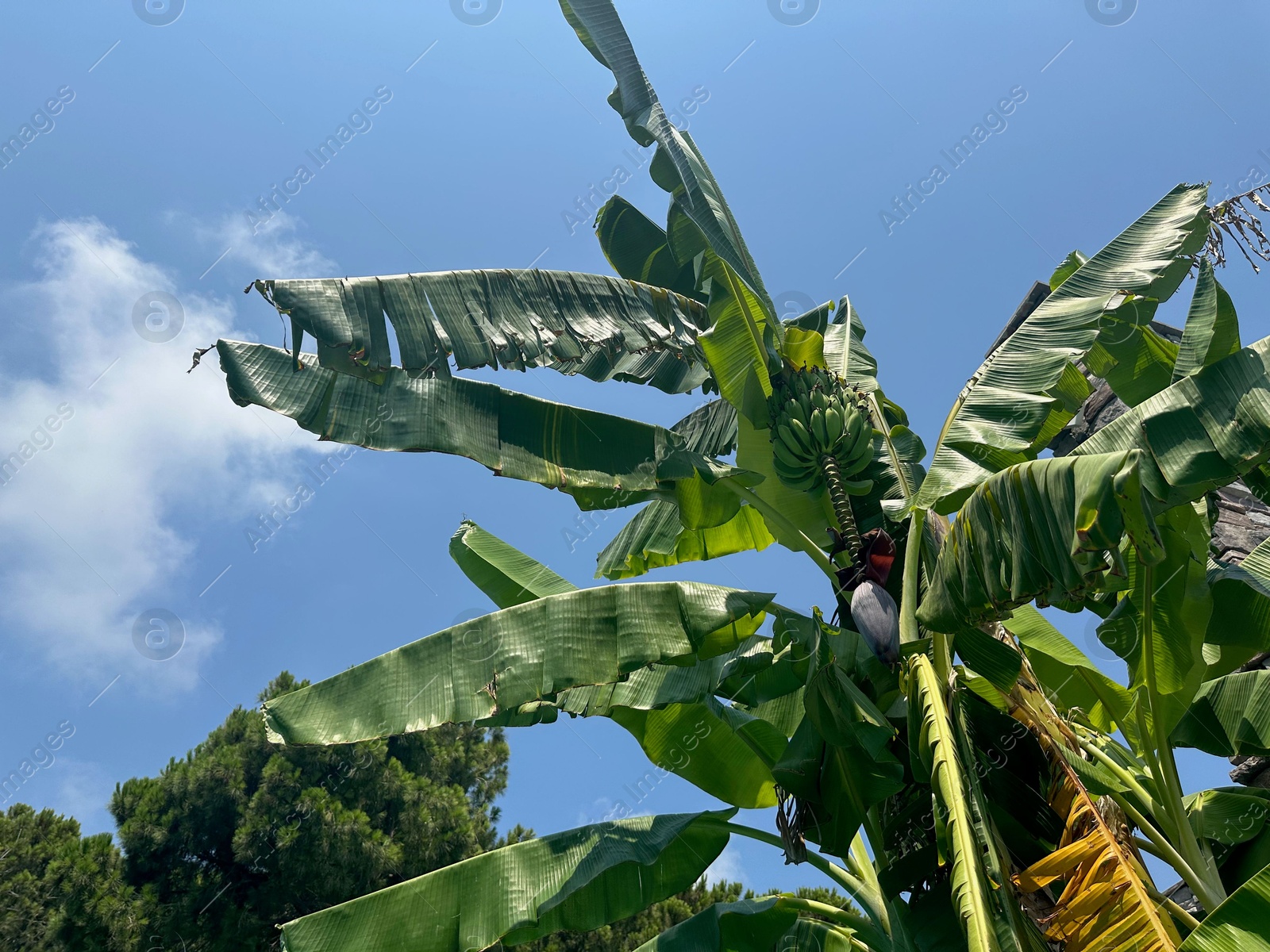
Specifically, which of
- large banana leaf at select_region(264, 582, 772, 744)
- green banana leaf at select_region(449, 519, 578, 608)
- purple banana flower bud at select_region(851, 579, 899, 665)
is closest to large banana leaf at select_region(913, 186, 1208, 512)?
purple banana flower bud at select_region(851, 579, 899, 665)

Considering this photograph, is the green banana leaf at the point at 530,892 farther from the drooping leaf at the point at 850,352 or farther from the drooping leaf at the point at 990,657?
the drooping leaf at the point at 850,352

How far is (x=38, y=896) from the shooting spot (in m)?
10.5

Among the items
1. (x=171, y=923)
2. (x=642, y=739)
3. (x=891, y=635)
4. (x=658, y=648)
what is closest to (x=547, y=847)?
(x=642, y=739)

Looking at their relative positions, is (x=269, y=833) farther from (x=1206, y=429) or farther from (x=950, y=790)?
(x=1206, y=429)

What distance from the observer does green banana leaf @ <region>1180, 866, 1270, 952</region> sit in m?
2.94

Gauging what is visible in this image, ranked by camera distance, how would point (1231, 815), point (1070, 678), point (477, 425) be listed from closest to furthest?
point (477, 425), point (1231, 815), point (1070, 678)

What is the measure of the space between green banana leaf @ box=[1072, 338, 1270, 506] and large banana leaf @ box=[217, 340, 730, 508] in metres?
1.97

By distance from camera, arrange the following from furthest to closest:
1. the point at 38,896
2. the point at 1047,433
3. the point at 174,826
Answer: the point at 174,826 < the point at 38,896 < the point at 1047,433

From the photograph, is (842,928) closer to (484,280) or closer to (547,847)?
(547,847)

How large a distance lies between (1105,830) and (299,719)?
334 centimetres

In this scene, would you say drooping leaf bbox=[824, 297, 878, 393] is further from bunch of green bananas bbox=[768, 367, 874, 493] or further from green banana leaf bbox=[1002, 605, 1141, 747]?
green banana leaf bbox=[1002, 605, 1141, 747]

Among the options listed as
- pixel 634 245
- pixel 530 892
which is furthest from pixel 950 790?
pixel 634 245

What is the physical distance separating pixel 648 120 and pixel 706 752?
12.1 feet

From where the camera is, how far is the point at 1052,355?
4.30 m
